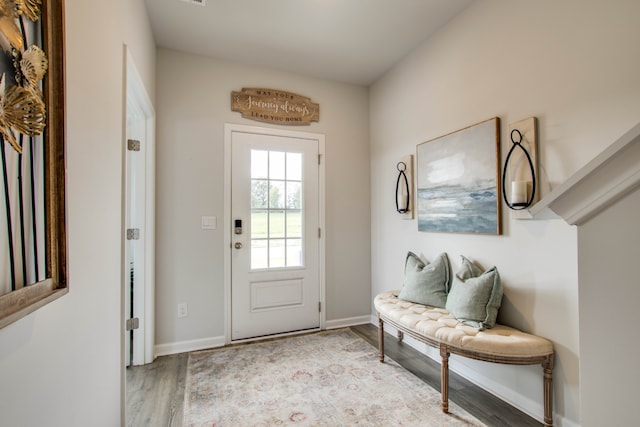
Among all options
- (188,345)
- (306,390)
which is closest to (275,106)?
(188,345)

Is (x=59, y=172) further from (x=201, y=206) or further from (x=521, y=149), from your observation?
(x=521, y=149)

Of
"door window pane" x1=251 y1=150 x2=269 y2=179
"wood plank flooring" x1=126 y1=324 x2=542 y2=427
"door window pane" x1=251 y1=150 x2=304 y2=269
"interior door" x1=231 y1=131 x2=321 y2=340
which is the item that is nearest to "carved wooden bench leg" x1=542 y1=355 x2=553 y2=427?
"wood plank flooring" x1=126 y1=324 x2=542 y2=427

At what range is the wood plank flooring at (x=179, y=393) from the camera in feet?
5.83

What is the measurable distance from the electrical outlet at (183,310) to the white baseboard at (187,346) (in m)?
0.25

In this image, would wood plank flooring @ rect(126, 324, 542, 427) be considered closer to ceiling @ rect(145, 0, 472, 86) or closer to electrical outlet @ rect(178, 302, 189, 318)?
electrical outlet @ rect(178, 302, 189, 318)

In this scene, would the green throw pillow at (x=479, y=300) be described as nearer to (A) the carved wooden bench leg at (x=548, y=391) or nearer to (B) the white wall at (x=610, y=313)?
(A) the carved wooden bench leg at (x=548, y=391)

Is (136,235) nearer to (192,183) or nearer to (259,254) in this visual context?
(192,183)

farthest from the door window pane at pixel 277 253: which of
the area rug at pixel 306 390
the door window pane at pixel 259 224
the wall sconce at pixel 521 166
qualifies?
the wall sconce at pixel 521 166

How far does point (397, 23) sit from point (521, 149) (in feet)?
4.65

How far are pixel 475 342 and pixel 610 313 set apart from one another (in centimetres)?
131

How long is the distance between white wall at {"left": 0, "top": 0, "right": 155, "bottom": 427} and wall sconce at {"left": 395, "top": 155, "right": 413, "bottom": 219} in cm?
222

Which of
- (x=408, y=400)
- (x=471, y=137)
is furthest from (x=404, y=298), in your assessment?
(x=471, y=137)

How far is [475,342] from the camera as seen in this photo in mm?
1714

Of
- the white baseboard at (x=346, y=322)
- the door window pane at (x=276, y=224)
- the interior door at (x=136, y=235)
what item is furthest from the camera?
the white baseboard at (x=346, y=322)
